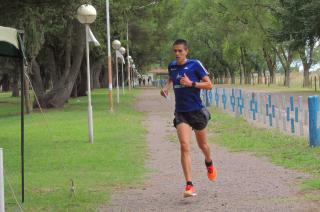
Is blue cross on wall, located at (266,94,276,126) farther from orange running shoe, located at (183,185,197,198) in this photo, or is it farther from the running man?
orange running shoe, located at (183,185,197,198)

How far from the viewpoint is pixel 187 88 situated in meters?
8.12

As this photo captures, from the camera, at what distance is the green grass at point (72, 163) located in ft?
27.3

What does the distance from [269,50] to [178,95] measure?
64596 mm

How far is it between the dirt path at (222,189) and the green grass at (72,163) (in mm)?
355

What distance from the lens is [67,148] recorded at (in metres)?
14.7

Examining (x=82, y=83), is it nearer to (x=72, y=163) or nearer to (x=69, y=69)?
(x=69, y=69)

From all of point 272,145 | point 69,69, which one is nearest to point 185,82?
point 272,145

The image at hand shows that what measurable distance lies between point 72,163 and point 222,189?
4.07 m

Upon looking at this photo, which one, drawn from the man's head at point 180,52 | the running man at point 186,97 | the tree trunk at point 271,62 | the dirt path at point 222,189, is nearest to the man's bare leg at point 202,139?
the running man at point 186,97

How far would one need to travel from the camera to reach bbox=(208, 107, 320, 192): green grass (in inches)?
419

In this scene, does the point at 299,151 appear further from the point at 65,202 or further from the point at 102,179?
the point at 65,202

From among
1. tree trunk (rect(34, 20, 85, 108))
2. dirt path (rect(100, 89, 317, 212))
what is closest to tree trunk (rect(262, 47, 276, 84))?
tree trunk (rect(34, 20, 85, 108))

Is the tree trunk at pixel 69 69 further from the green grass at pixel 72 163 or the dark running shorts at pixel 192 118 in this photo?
the dark running shorts at pixel 192 118

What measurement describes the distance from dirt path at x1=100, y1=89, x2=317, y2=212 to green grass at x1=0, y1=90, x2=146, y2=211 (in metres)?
0.36
